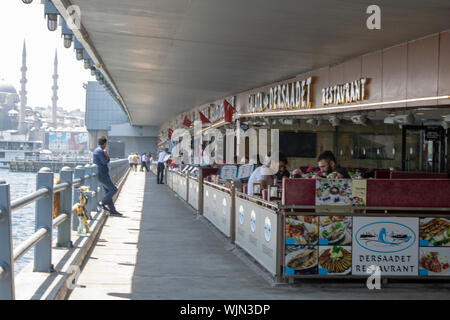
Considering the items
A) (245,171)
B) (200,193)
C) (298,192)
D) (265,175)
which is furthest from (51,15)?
(245,171)

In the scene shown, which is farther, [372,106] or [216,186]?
[216,186]

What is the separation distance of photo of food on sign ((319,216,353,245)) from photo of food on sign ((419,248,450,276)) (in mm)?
881

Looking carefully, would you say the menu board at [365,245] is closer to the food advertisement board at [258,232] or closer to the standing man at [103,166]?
the food advertisement board at [258,232]

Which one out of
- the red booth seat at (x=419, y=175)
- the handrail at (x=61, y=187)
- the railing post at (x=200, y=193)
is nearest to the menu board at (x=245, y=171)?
the railing post at (x=200, y=193)

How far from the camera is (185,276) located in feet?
25.0

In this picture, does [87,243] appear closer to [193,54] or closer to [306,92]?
[193,54]

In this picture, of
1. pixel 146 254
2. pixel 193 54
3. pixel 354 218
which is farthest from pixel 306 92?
pixel 354 218

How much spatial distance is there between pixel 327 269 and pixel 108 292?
2.47m

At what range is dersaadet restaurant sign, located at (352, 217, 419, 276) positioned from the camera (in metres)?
7.05

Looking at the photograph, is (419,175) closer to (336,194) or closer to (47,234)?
(336,194)

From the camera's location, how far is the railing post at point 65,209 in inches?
309

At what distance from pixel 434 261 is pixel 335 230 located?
121cm

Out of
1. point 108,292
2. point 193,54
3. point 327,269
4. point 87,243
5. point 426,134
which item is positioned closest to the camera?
point 108,292

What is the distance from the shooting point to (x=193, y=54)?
13438 millimetres
